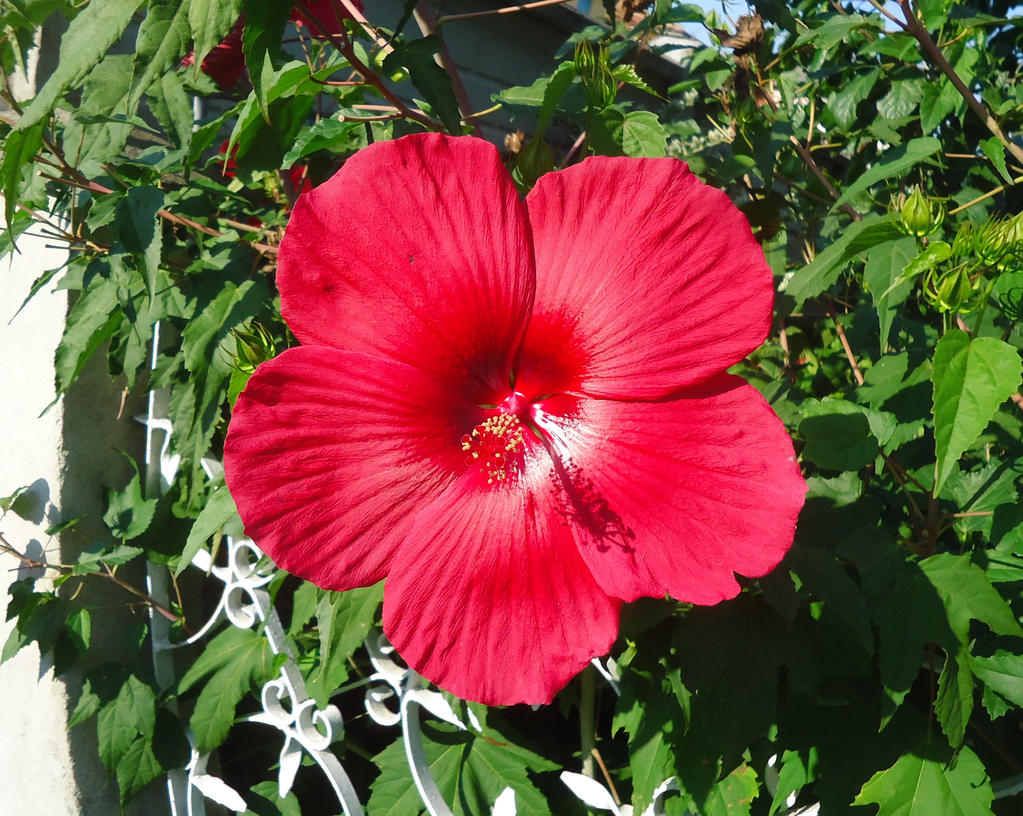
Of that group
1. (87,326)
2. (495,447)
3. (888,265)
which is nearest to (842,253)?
(888,265)

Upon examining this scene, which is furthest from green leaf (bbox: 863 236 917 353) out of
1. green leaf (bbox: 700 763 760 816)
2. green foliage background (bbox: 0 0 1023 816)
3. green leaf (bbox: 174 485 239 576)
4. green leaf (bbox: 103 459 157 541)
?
green leaf (bbox: 103 459 157 541)

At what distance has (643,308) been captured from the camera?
741mm

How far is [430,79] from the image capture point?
0.92 m

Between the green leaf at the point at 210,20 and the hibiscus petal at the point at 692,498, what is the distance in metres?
0.48

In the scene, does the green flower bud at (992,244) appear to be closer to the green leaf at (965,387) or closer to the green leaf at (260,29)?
the green leaf at (965,387)

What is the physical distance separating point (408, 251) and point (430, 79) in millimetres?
298

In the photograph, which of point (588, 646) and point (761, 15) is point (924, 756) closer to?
point (588, 646)

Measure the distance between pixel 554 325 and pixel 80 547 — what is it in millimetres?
1394

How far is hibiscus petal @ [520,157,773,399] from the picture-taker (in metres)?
0.70

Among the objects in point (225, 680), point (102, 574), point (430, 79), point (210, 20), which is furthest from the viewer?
point (102, 574)

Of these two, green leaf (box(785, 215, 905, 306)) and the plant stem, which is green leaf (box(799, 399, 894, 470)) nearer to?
green leaf (box(785, 215, 905, 306))

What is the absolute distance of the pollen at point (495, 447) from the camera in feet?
2.68

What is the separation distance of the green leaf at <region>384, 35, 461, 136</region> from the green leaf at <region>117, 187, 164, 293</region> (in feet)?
1.41

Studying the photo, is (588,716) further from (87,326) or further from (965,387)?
(87,326)
